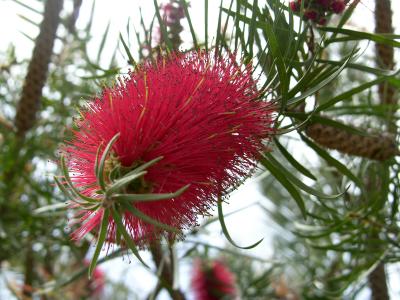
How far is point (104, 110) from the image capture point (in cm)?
65

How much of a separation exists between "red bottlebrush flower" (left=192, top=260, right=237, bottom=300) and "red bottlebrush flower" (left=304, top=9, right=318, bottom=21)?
1.18 meters

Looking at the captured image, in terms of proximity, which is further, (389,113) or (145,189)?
(389,113)

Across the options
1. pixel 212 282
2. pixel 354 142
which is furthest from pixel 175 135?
pixel 212 282

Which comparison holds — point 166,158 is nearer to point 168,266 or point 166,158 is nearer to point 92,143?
point 92,143

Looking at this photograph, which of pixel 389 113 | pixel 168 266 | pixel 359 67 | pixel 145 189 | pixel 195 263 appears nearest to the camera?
pixel 145 189

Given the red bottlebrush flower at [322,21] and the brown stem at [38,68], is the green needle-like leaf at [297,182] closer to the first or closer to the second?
the red bottlebrush flower at [322,21]

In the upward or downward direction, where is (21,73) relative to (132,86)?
upward

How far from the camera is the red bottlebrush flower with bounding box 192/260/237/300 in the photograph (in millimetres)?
1774

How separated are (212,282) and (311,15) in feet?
4.07

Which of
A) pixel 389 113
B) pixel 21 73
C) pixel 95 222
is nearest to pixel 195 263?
pixel 21 73

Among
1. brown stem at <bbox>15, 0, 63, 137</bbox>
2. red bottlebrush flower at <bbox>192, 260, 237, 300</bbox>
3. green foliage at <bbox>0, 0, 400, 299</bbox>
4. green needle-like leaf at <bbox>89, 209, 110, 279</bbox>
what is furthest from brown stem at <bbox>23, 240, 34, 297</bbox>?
green needle-like leaf at <bbox>89, 209, 110, 279</bbox>

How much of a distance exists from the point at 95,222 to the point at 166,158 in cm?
13

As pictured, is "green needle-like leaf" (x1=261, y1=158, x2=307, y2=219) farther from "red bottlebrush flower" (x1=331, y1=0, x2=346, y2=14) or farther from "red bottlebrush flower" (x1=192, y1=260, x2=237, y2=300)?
"red bottlebrush flower" (x1=192, y1=260, x2=237, y2=300)

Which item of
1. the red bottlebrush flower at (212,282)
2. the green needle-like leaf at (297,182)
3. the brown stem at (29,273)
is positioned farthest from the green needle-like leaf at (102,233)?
the red bottlebrush flower at (212,282)
